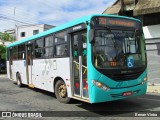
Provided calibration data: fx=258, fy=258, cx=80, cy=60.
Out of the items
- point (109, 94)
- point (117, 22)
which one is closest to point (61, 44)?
point (117, 22)

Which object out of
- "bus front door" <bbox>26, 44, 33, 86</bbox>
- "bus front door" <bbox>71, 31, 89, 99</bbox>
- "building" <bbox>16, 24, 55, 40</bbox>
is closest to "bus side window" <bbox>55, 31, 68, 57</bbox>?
"bus front door" <bbox>71, 31, 89, 99</bbox>

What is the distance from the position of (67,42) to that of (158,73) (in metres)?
10.8

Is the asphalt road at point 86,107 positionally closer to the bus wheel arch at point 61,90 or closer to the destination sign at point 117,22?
the bus wheel arch at point 61,90

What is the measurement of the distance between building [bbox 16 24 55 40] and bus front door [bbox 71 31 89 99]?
40.4 metres

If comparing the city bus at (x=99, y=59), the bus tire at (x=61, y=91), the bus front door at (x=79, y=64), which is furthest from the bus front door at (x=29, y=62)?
the bus front door at (x=79, y=64)

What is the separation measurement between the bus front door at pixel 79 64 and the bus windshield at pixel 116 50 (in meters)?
0.53

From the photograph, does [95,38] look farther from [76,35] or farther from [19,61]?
[19,61]

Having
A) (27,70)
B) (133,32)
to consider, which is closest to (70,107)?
(133,32)

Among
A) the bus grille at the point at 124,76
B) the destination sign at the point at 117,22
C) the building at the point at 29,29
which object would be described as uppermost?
the building at the point at 29,29

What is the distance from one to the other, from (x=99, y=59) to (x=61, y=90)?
2.74m

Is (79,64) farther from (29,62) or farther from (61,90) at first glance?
(29,62)

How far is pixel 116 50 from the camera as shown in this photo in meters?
7.86

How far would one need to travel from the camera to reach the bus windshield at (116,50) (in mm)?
7672

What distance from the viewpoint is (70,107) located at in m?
9.00
